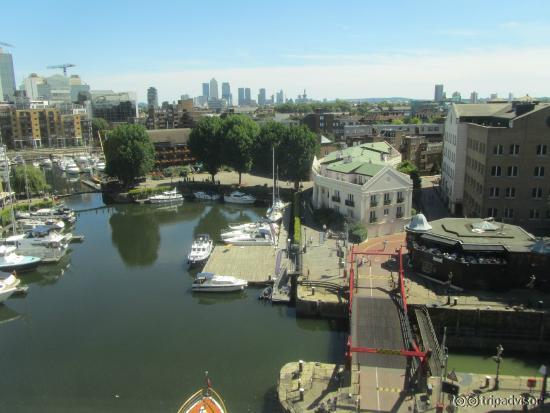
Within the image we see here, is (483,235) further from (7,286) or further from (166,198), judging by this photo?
(166,198)

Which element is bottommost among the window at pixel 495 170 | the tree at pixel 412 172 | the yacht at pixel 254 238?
the yacht at pixel 254 238

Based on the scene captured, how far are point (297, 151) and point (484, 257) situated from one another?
3996cm

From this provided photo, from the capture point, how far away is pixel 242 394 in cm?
2484

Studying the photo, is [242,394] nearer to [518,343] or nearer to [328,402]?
[328,402]

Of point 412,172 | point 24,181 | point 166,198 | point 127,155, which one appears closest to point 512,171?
point 412,172

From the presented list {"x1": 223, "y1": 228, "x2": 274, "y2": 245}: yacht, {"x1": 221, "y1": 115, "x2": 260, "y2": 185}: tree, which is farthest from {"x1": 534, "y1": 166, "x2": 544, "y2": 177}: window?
{"x1": 221, "y1": 115, "x2": 260, "y2": 185}: tree

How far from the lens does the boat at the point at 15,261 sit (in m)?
43.7

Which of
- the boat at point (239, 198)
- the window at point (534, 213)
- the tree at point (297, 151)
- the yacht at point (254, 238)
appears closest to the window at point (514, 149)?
the window at point (534, 213)

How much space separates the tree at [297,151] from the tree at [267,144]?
39.1 inches

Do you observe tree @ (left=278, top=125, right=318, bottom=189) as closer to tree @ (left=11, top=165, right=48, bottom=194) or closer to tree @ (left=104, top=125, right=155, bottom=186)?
tree @ (left=104, top=125, right=155, bottom=186)

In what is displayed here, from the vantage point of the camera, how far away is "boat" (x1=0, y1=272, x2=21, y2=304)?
3694 cm

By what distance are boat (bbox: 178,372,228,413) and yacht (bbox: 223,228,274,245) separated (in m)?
23.9

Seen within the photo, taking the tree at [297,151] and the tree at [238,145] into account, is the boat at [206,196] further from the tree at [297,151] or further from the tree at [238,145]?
the tree at [297,151]

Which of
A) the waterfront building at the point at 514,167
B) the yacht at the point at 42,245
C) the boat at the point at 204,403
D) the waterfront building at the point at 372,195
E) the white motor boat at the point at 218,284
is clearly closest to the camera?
the boat at the point at 204,403
